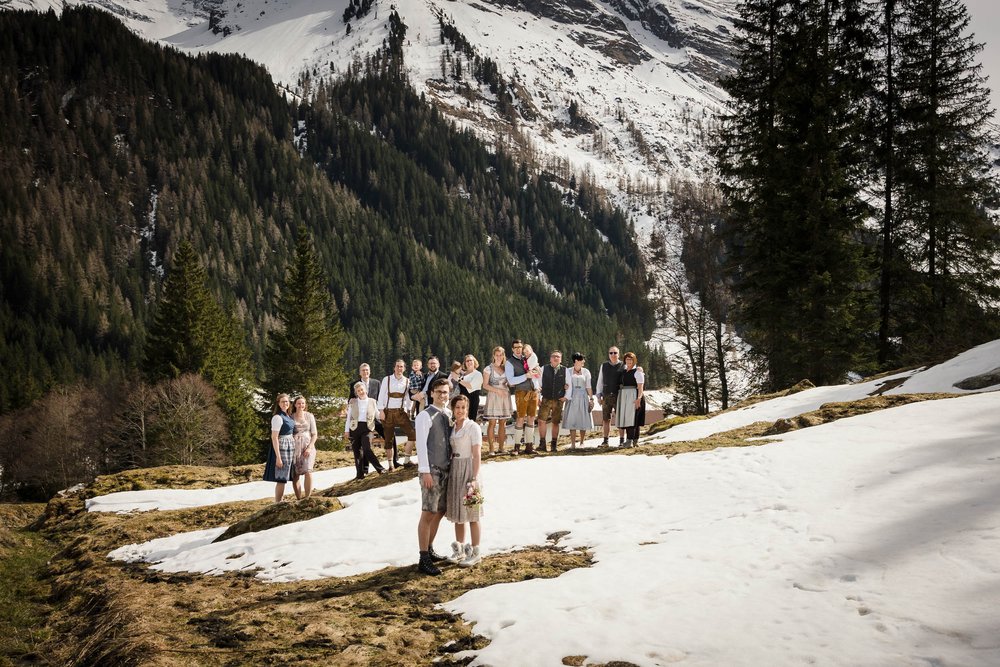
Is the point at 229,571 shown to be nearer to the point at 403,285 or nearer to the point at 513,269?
the point at 403,285

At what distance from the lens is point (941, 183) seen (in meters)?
20.2

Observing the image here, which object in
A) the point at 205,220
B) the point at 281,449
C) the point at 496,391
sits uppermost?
the point at 205,220

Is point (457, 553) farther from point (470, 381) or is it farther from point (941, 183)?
point (941, 183)

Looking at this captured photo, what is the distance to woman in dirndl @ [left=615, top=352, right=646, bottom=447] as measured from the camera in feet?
46.0

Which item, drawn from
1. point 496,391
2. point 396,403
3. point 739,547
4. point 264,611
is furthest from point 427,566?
point 396,403

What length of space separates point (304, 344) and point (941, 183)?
31.6 meters

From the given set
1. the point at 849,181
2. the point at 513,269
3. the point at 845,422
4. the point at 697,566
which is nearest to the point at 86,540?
the point at 697,566

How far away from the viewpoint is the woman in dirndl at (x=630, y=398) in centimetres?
1401

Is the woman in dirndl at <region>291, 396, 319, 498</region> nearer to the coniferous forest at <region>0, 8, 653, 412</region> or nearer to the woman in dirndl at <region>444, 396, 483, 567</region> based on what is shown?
the woman in dirndl at <region>444, 396, 483, 567</region>

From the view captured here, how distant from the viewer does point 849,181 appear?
1864cm

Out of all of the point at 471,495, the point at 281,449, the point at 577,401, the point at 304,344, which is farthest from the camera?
the point at 304,344

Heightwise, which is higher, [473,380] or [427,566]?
[473,380]

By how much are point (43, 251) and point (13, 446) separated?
96867 millimetres

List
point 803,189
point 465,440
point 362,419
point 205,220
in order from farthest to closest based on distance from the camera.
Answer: point 205,220, point 803,189, point 362,419, point 465,440
